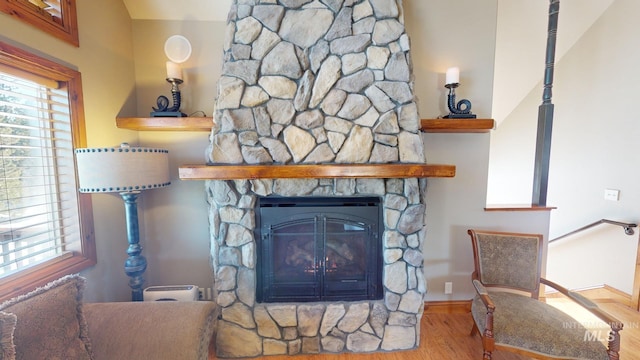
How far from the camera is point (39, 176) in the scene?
59.4 inches

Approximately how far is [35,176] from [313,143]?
5.59 ft

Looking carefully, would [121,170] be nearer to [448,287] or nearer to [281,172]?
[281,172]

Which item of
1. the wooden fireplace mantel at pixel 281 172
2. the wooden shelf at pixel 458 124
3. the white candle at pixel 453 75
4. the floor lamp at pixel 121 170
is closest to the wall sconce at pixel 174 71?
the floor lamp at pixel 121 170

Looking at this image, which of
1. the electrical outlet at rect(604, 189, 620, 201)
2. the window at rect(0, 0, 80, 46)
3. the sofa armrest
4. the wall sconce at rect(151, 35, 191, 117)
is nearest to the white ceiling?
the wall sconce at rect(151, 35, 191, 117)

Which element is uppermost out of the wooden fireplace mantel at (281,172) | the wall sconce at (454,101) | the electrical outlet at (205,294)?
the wall sconce at (454,101)

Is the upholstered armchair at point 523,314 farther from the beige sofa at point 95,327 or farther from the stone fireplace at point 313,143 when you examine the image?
the beige sofa at point 95,327

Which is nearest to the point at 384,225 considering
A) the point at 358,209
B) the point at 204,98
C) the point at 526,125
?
the point at 358,209

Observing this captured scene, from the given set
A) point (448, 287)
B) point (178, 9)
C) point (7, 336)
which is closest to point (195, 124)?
point (178, 9)

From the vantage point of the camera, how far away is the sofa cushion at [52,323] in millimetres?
918

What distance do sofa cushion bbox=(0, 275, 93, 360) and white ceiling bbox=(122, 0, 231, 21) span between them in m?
2.11

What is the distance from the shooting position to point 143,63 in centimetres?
217

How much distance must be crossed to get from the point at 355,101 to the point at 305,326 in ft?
5.57

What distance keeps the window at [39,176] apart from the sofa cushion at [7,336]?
2.26ft

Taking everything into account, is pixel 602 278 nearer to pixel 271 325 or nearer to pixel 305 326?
pixel 305 326
